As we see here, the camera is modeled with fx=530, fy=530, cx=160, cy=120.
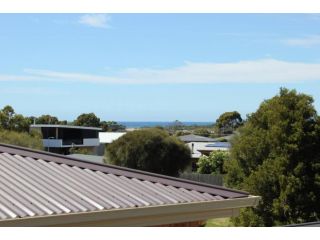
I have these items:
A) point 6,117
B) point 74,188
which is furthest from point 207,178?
point 74,188

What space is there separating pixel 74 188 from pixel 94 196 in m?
0.25

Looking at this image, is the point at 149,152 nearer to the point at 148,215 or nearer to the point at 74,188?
the point at 74,188

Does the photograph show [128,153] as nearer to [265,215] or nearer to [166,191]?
[265,215]

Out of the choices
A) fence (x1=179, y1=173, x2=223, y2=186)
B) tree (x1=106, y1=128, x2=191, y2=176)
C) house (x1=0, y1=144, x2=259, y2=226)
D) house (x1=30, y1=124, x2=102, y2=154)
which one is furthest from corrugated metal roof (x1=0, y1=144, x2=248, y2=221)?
house (x1=30, y1=124, x2=102, y2=154)

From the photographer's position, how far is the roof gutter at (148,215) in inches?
168

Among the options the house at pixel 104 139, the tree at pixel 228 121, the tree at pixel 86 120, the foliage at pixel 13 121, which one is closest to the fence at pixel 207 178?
the foliage at pixel 13 121

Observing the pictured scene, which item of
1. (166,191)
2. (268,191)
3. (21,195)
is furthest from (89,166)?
(268,191)

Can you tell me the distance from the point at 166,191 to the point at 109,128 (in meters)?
91.7

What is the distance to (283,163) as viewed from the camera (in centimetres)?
1791

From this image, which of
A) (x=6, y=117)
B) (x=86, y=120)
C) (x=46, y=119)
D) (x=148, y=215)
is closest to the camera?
(x=148, y=215)

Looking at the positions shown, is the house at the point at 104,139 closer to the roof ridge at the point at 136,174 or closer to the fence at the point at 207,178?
the fence at the point at 207,178

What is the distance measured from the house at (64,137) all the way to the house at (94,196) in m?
42.7

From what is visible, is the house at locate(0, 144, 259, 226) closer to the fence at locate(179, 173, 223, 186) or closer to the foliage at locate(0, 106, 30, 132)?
the fence at locate(179, 173, 223, 186)

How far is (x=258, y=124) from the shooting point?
1917cm
